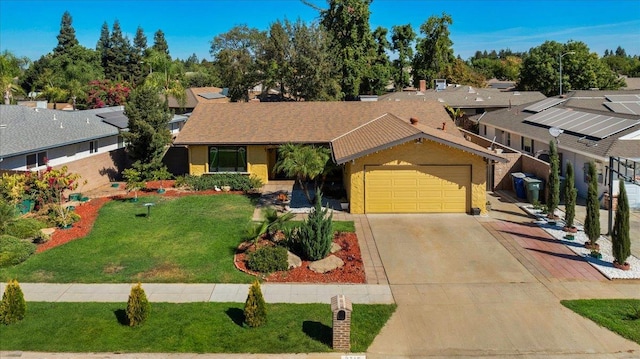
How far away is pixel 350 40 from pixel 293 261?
43121mm

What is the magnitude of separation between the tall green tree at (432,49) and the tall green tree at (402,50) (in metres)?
2.58

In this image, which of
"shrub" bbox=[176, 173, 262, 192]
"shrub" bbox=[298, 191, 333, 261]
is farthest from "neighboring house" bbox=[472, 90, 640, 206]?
"shrub" bbox=[176, 173, 262, 192]

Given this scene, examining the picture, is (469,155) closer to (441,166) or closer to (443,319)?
(441,166)

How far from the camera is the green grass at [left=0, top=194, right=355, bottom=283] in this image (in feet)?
46.1

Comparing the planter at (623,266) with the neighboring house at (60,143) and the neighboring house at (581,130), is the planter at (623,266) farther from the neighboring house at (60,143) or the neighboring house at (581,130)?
the neighboring house at (60,143)

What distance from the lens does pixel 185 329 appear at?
10.8 m

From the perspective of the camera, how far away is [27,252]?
15.5m

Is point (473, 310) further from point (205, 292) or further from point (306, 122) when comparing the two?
point (306, 122)

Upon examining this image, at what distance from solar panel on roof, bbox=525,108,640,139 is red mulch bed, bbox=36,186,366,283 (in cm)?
1362

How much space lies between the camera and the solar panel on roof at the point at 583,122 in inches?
898

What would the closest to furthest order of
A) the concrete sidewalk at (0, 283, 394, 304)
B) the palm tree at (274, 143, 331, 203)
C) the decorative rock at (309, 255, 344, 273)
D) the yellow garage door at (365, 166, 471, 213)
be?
the concrete sidewalk at (0, 283, 394, 304)
the decorative rock at (309, 255, 344, 273)
the palm tree at (274, 143, 331, 203)
the yellow garage door at (365, 166, 471, 213)

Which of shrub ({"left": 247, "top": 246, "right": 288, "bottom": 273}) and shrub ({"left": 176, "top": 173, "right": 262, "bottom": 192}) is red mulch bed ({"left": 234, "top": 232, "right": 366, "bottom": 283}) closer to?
shrub ({"left": 247, "top": 246, "right": 288, "bottom": 273})

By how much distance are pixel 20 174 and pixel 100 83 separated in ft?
111

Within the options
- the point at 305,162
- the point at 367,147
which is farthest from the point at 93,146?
the point at 367,147
